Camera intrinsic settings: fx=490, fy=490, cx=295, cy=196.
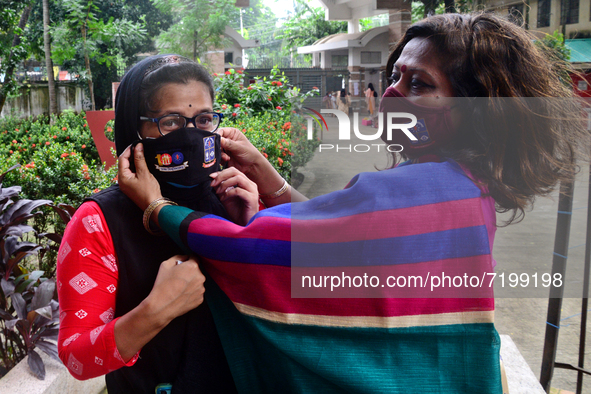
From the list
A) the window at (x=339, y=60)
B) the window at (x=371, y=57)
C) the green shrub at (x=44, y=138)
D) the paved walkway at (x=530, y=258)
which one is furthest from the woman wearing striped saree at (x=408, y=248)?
the window at (x=339, y=60)

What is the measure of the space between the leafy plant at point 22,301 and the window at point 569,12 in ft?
57.2

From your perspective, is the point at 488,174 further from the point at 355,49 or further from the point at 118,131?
the point at 355,49

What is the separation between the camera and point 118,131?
1.36 metres

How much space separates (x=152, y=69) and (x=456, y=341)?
1.01 metres

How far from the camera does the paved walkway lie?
11.7 feet

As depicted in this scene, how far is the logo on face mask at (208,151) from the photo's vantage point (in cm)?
139

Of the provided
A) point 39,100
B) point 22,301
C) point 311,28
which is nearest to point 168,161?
point 22,301

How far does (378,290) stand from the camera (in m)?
0.97

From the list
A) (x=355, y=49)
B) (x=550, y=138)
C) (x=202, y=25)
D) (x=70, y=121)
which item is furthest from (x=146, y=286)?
(x=355, y=49)

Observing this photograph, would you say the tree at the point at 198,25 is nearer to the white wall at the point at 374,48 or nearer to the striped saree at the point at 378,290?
the white wall at the point at 374,48

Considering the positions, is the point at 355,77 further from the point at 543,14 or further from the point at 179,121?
the point at 179,121

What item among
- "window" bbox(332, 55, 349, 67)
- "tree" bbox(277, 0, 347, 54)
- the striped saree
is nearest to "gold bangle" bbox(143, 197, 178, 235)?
the striped saree

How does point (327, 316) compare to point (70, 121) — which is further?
point (70, 121)

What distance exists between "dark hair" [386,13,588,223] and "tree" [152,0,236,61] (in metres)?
15.4
